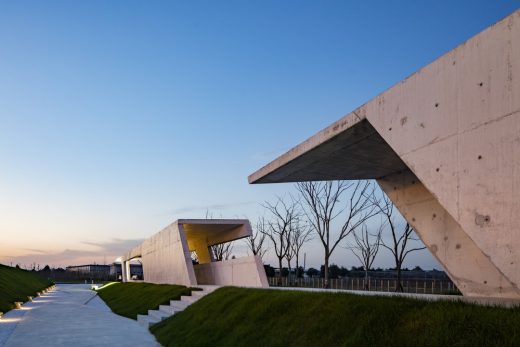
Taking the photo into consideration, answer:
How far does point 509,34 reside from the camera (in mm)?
5059

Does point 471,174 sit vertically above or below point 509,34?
below

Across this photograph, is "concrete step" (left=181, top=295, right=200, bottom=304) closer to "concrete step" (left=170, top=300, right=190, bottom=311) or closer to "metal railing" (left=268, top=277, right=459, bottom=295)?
"concrete step" (left=170, top=300, right=190, bottom=311)

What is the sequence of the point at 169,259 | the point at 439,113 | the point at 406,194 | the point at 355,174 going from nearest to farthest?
the point at 439,113 < the point at 406,194 < the point at 355,174 < the point at 169,259

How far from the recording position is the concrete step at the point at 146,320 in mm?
12754

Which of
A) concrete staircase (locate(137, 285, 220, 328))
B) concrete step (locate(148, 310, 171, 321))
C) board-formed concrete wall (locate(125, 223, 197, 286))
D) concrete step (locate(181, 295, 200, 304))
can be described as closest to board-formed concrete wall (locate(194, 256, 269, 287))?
board-formed concrete wall (locate(125, 223, 197, 286))

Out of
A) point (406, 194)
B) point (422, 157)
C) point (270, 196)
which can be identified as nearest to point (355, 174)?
point (406, 194)

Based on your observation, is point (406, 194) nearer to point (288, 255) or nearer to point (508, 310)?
point (508, 310)

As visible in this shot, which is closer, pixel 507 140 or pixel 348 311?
pixel 507 140

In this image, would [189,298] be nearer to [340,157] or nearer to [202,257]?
[340,157]

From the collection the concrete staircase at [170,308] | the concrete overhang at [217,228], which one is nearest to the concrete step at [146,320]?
the concrete staircase at [170,308]

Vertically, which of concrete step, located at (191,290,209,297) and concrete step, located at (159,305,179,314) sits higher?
concrete step, located at (191,290,209,297)

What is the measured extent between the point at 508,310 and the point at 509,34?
276 centimetres

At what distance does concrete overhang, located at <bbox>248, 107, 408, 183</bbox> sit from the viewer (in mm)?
7396

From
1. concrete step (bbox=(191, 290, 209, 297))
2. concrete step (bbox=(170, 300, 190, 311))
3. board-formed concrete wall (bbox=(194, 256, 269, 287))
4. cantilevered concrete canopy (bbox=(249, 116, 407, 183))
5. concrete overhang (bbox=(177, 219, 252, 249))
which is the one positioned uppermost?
cantilevered concrete canopy (bbox=(249, 116, 407, 183))
